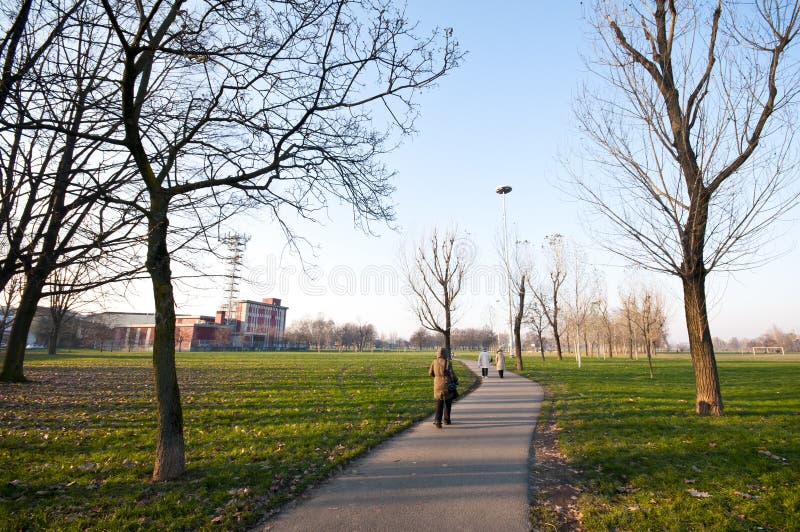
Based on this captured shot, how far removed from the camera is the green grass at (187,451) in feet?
14.4

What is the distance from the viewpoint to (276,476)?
5.50 m

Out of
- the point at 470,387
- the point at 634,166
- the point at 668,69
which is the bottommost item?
the point at 470,387

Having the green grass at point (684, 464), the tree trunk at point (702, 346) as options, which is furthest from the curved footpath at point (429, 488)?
the tree trunk at point (702, 346)

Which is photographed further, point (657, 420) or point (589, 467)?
point (657, 420)

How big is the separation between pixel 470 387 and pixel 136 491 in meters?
12.8

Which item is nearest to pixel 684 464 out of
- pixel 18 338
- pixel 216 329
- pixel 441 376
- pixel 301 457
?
pixel 441 376

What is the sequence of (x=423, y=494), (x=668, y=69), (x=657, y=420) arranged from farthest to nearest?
(x=668, y=69)
(x=657, y=420)
(x=423, y=494)

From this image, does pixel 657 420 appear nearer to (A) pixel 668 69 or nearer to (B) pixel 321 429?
(B) pixel 321 429

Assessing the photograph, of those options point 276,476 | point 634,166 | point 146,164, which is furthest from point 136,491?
point 634,166

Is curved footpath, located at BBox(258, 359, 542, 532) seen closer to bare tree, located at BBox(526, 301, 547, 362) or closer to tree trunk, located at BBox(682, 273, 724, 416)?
tree trunk, located at BBox(682, 273, 724, 416)

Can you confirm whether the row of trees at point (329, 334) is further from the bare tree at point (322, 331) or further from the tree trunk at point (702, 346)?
the tree trunk at point (702, 346)

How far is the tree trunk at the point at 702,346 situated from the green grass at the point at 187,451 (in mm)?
6457

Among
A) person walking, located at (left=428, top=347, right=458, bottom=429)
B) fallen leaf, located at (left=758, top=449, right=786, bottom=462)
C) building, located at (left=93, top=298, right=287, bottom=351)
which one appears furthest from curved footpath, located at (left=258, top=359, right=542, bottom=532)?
building, located at (left=93, top=298, right=287, bottom=351)

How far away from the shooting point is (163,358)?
17.7 ft
